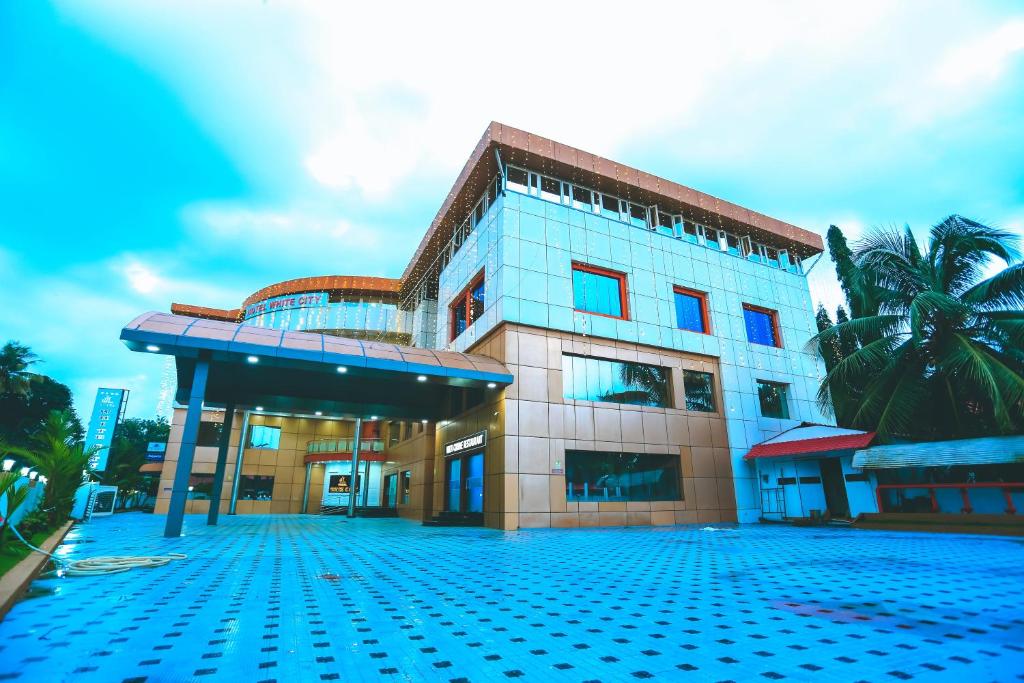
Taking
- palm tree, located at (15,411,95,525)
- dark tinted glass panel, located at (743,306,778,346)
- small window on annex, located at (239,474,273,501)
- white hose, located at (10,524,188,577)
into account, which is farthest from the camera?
small window on annex, located at (239,474,273,501)

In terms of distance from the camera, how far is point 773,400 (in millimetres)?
22812

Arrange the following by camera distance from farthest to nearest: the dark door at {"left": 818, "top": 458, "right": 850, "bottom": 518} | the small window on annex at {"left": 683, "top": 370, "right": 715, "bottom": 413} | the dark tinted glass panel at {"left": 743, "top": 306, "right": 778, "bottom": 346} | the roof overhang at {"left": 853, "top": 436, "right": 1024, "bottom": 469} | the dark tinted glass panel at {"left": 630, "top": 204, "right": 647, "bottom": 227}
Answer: the dark tinted glass panel at {"left": 743, "top": 306, "right": 778, "bottom": 346}
the dark tinted glass panel at {"left": 630, "top": 204, "right": 647, "bottom": 227}
the small window on annex at {"left": 683, "top": 370, "right": 715, "bottom": 413}
the dark door at {"left": 818, "top": 458, "right": 850, "bottom": 518}
the roof overhang at {"left": 853, "top": 436, "right": 1024, "bottom": 469}

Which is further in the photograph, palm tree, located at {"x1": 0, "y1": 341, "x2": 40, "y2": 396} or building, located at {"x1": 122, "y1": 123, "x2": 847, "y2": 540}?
palm tree, located at {"x1": 0, "y1": 341, "x2": 40, "y2": 396}

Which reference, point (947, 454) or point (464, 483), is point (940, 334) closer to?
point (947, 454)

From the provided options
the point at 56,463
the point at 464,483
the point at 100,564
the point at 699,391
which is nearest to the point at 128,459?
the point at 464,483

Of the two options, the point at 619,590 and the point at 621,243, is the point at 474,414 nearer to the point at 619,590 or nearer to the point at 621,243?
the point at 621,243

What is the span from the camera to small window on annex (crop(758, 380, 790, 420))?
22.4 metres

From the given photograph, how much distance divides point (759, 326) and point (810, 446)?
24.8ft

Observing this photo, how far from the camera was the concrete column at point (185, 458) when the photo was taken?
12.2 metres

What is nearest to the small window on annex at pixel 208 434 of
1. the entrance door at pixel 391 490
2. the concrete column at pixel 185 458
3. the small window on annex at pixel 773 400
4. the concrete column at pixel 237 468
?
the concrete column at pixel 237 468

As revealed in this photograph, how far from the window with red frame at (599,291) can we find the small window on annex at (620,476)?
5777mm

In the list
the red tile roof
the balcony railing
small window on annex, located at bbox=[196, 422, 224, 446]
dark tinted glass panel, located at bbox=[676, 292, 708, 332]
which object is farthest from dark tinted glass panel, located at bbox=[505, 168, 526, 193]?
small window on annex, located at bbox=[196, 422, 224, 446]

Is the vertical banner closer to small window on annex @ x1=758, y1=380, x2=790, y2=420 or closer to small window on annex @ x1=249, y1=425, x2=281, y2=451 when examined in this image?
small window on annex @ x1=249, y1=425, x2=281, y2=451

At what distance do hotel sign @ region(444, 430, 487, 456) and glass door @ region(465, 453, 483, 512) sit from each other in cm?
44
